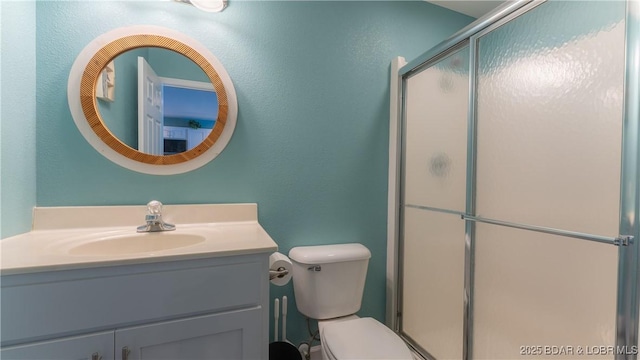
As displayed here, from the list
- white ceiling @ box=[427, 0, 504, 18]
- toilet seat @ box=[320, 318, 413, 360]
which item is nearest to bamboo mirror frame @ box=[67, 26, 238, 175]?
toilet seat @ box=[320, 318, 413, 360]

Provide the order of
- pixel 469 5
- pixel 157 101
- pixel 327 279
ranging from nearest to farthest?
pixel 157 101, pixel 327 279, pixel 469 5

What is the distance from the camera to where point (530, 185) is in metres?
1.06

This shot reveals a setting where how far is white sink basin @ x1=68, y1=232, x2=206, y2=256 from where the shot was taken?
3.38ft

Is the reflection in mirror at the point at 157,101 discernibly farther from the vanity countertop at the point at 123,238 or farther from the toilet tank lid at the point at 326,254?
the toilet tank lid at the point at 326,254

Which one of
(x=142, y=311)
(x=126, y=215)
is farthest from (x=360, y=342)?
(x=126, y=215)

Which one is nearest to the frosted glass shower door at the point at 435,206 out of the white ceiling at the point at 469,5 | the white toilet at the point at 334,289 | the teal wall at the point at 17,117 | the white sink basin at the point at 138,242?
the white toilet at the point at 334,289

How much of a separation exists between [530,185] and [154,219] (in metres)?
1.56

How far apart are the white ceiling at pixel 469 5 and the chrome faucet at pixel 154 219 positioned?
204cm

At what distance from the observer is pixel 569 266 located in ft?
3.12

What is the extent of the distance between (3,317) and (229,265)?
0.56 meters

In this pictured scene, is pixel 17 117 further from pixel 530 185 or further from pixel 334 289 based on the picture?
pixel 530 185

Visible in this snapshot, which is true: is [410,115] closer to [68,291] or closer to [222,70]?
[222,70]

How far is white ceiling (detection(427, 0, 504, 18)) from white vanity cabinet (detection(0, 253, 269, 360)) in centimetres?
198

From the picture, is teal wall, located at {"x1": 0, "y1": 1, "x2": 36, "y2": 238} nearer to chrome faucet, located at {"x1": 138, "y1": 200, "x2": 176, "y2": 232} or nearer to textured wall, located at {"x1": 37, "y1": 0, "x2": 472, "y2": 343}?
textured wall, located at {"x1": 37, "y1": 0, "x2": 472, "y2": 343}
